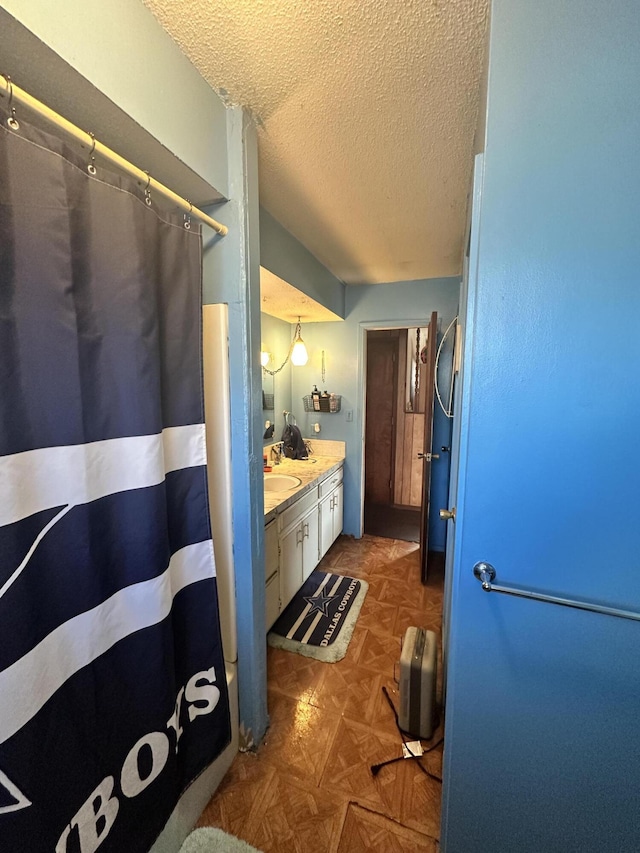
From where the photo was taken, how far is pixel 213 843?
1.07 m

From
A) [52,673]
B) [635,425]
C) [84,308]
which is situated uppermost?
[84,308]

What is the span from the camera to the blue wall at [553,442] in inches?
26.7

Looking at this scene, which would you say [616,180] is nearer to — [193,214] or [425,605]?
[193,214]

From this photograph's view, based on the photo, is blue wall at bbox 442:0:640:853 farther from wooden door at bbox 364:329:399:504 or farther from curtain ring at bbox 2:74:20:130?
wooden door at bbox 364:329:399:504

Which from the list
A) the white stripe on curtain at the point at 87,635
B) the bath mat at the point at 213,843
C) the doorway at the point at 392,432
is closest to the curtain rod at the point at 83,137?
the white stripe on curtain at the point at 87,635

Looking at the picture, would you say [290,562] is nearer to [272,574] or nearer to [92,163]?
[272,574]

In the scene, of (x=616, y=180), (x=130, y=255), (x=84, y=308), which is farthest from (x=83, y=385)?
(x=616, y=180)

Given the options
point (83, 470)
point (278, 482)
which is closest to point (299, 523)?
point (278, 482)

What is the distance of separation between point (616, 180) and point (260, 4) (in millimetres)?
927

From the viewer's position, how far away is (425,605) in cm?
227

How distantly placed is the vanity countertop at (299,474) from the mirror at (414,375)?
1233 millimetres

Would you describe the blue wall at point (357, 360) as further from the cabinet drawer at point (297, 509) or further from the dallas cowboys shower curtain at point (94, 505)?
the dallas cowboys shower curtain at point (94, 505)

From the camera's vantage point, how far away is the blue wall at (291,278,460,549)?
284 centimetres

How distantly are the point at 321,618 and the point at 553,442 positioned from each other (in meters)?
1.94
